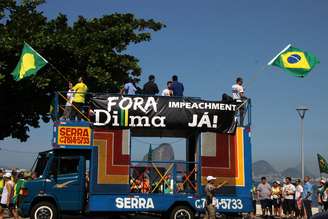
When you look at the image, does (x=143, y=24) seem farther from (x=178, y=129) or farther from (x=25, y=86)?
(x=178, y=129)

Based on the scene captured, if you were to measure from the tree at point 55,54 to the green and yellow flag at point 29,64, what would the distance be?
224cm

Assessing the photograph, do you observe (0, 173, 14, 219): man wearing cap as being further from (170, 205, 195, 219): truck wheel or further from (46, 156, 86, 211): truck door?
(170, 205, 195, 219): truck wheel

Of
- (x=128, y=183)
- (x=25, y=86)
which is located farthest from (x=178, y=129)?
(x=25, y=86)

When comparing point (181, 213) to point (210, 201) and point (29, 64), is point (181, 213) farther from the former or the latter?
point (29, 64)

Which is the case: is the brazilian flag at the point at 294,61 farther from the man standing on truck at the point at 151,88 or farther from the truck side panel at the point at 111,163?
the truck side panel at the point at 111,163

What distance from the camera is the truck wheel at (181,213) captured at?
1608 centimetres

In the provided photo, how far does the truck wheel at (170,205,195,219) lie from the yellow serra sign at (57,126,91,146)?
133 inches

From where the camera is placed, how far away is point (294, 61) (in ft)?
60.7

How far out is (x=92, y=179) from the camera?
15836 millimetres

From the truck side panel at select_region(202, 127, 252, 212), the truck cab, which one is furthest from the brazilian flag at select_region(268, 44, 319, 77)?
the truck cab

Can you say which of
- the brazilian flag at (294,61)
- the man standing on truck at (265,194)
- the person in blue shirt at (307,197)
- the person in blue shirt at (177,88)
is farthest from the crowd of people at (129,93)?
the man standing on truck at (265,194)

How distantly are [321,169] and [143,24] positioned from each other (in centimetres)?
1056

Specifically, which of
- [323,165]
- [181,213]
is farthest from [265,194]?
[181,213]

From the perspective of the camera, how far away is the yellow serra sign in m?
15.9
